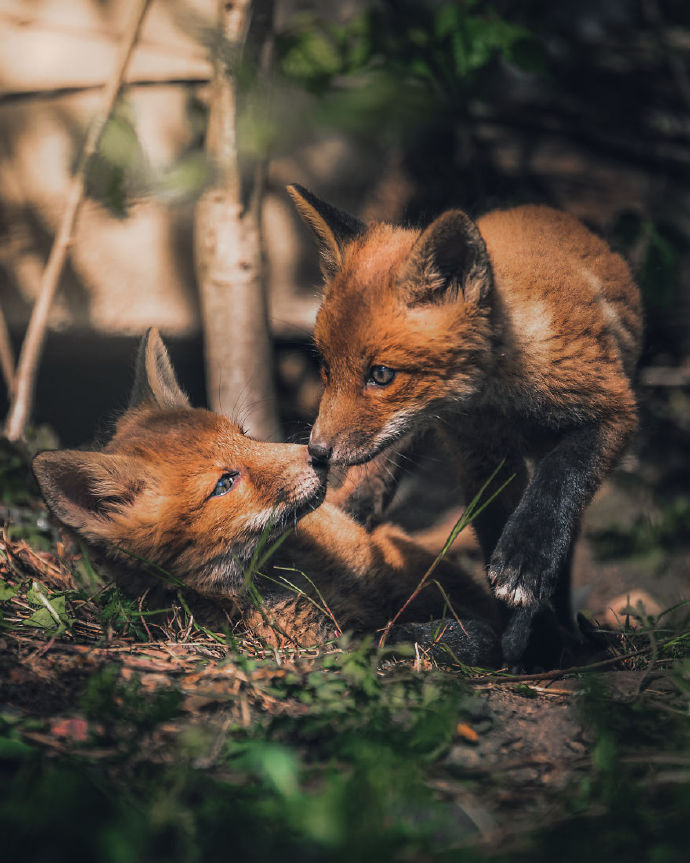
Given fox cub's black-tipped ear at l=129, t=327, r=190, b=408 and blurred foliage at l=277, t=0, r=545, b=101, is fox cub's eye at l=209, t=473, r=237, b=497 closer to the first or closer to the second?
fox cub's black-tipped ear at l=129, t=327, r=190, b=408

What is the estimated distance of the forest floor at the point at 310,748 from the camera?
146cm

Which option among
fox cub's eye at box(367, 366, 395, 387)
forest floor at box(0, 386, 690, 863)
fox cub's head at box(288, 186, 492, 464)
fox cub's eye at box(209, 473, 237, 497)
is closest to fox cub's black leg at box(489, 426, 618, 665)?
forest floor at box(0, 386, 690, 863)

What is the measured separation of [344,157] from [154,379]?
2557 millimetres

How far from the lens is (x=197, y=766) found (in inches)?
69.7

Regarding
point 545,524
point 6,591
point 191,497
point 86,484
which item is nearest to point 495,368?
point 545,524

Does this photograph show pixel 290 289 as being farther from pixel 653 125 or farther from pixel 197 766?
pixel 197 766

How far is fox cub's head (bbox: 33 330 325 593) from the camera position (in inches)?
105

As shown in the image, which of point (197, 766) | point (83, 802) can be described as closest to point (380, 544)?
point (197, 766)

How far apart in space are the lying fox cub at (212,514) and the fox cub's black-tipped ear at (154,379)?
6 centimetres

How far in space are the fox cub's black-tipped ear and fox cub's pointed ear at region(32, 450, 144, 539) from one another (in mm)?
584

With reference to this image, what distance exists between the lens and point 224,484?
282 cm

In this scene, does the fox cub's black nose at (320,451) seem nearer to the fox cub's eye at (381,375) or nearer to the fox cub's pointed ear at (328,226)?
the fox cub's eye at (381,375)

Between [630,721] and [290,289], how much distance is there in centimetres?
371

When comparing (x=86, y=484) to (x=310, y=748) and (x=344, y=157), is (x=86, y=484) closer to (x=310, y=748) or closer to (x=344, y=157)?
(x=310, y=748)
